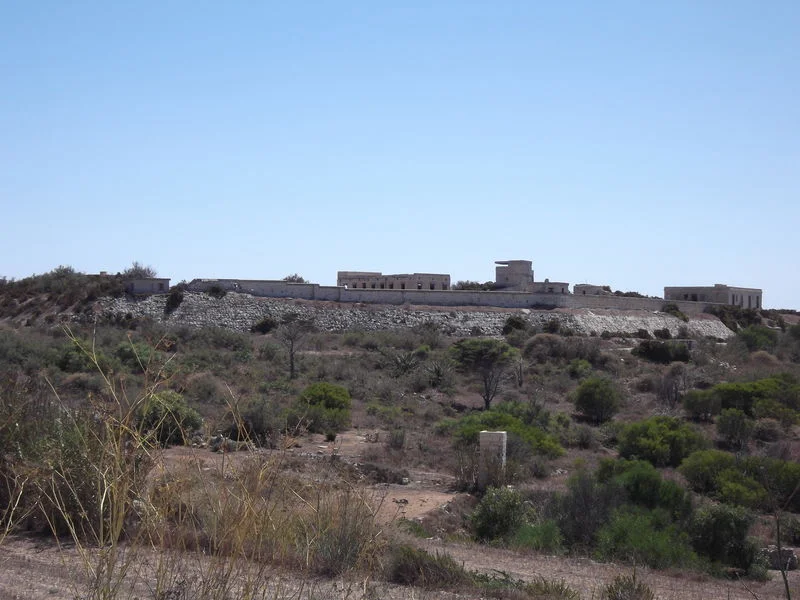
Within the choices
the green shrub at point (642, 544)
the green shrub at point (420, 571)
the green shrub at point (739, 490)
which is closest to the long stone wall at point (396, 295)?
the green shrub at point (739, 490)

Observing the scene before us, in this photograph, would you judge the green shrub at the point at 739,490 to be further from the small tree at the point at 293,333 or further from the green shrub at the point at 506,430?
the small tree at the point at 293,333

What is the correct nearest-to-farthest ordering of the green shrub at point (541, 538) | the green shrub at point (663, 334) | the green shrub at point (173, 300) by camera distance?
the green shrub at point (541, 538)
the green shrub at point (173, 300)
the green shrub at point (663, 334)

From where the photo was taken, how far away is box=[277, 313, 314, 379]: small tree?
38566mm

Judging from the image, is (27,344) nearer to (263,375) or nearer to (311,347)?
(263,375)

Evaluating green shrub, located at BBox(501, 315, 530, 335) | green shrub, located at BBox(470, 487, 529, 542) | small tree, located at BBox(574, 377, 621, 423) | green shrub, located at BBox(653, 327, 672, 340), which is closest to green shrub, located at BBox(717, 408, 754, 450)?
small tree, located at BBox(574, 377, 621, 423)

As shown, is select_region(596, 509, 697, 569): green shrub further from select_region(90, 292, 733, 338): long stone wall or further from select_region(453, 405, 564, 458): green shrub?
select_region(90, 292, 733, 338): long stone wall

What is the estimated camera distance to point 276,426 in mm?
21984

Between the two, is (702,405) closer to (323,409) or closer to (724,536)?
(323,409)

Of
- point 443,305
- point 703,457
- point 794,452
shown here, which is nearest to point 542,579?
point 703,457

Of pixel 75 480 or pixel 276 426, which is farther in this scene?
pixel 276 426

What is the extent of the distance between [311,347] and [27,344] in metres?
16.1

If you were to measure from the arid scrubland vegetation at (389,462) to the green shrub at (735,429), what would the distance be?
0.10 m

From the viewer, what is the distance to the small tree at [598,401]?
3114 centimetres

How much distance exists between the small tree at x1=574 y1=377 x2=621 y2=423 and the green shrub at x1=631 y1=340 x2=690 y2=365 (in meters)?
17.6
